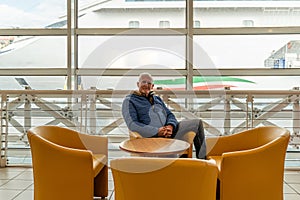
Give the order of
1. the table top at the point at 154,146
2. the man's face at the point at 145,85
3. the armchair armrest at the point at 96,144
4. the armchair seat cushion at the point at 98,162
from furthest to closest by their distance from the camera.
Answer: the man's face at the point at 145,85, the armchair armrest at the point at 96,144, the armchair seat cushion at the point at 98,162, the table top at the point at 154,146

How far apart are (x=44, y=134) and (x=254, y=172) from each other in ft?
5.53

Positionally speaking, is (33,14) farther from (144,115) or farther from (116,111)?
(144,115)

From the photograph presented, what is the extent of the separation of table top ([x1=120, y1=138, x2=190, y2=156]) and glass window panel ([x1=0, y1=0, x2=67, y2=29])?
3.59 m

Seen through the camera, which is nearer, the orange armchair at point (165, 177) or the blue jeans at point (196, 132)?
the orange armchair at point (165, 177)

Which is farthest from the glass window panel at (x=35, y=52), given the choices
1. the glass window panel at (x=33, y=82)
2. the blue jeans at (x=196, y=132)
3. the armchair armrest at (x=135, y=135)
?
the blue jeans at (x=196, y=132)

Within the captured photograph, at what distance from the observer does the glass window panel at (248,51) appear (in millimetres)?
6066

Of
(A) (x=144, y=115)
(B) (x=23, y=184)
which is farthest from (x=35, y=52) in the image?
(A) (x=144, y=115)

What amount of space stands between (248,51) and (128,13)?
219 centimetres

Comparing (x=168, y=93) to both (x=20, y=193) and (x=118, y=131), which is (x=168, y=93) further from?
(x=20, y=193)

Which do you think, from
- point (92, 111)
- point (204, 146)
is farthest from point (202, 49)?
point (204, 146)

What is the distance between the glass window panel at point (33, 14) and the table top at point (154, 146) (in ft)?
11.8

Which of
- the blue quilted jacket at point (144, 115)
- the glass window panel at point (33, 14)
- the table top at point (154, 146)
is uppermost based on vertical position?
the glass window panel at point (33, 14)

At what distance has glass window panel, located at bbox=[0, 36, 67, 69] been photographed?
20.1 ft

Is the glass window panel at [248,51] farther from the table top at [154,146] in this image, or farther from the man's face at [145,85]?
the table top at [154,146]
